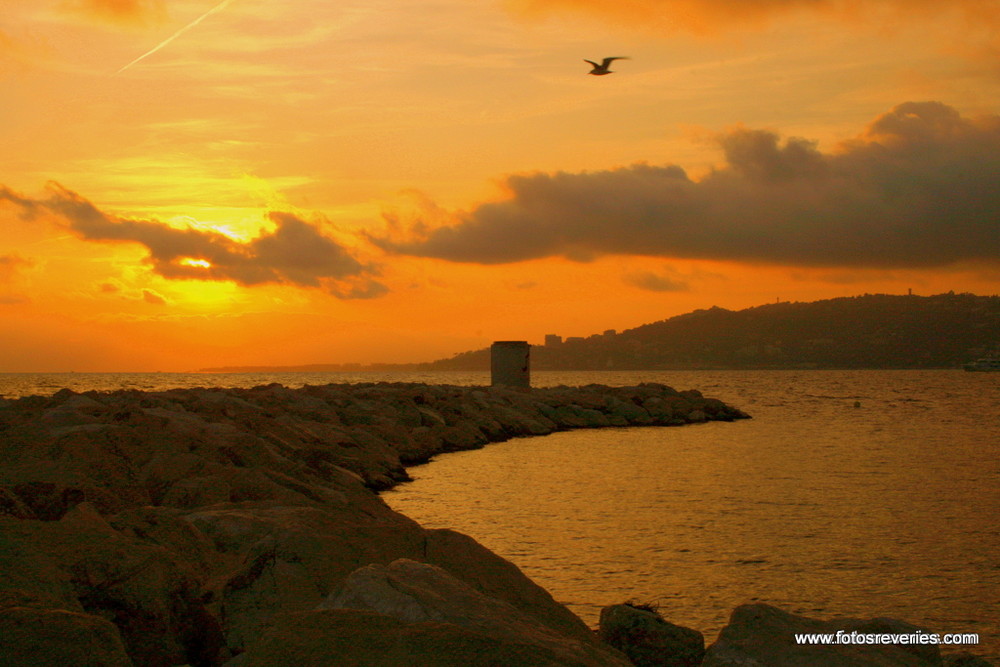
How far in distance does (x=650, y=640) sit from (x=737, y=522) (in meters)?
6.40

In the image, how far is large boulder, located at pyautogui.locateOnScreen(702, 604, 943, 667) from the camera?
434 cm

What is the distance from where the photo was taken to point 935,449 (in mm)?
22422

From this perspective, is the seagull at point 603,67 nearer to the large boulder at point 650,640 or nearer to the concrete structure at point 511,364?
the large boulder at point 650,640

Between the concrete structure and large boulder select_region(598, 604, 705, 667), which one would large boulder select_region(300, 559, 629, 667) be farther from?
the concrete structure

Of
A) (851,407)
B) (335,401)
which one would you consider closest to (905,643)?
(335,401)

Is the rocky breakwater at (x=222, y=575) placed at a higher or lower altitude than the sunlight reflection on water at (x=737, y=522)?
higher

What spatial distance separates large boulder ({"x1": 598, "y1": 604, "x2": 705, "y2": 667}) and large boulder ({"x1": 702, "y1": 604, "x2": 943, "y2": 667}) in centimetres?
74

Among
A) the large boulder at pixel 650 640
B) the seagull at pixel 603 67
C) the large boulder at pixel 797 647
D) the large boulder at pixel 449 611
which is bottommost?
the large boulder at pixel 650 640

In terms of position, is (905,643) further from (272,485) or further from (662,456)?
(662,456)

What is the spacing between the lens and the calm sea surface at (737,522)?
780cm

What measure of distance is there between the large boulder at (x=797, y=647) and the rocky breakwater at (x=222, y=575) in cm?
63

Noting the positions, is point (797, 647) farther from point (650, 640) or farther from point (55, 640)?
point (55, 640)

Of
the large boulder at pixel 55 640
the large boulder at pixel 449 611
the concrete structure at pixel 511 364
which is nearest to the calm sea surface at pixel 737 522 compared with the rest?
the large boulder at pixel 449 611

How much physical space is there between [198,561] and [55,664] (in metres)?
2.32
